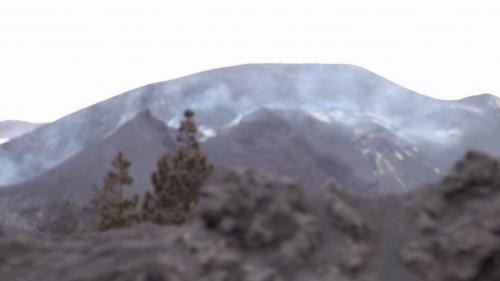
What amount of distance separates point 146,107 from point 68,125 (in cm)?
1972

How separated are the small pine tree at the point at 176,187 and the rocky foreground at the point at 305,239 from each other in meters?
15.3

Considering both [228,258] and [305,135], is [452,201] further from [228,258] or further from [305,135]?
[305,135]

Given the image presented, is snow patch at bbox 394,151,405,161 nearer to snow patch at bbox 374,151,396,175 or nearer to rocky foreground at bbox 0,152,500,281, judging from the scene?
snow patch at bbox 374,151,396,175

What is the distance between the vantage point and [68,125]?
166625 mm

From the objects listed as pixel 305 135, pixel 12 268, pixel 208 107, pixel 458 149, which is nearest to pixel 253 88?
pixel 208 107

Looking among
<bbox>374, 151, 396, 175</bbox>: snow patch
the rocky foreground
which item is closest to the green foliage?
the rocky foreground

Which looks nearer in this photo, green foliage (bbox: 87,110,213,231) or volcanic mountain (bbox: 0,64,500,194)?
green foliage (bbox: 87,110,213,231)

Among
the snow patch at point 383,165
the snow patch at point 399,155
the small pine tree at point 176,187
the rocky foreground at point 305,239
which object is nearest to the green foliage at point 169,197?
the small pine tree at point 176,187

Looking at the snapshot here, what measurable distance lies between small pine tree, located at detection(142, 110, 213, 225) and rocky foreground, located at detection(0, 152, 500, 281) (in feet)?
50.2

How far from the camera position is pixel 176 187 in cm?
3031

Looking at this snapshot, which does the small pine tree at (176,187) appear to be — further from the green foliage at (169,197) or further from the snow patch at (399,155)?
the snow patch at (399,155)

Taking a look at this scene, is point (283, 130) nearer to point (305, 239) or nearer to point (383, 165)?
point (383, 165)

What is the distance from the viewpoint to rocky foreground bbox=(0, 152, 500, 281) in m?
12.3

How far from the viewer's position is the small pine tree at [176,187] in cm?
2941
